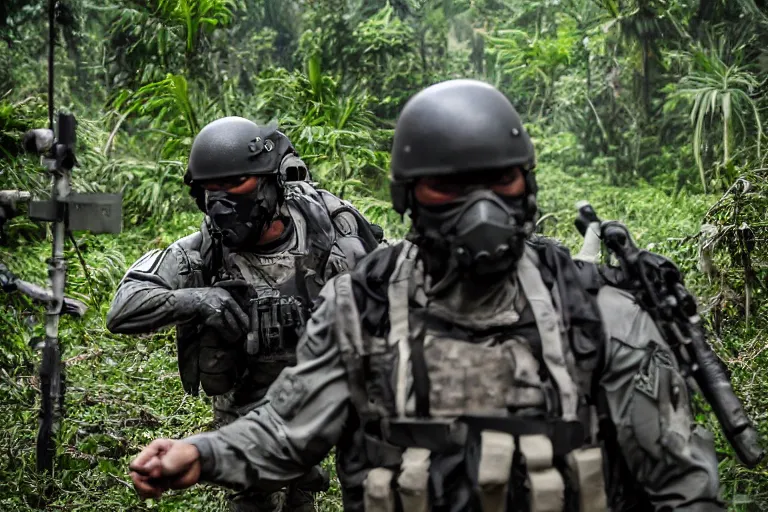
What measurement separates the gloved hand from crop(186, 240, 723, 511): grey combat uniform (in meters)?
1.53

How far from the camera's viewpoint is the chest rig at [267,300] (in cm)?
398

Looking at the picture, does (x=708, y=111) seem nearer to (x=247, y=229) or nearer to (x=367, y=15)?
(x=367, y=15)

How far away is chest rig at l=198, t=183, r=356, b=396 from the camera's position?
3.98 metres

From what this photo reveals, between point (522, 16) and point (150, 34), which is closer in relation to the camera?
point (150, 34)

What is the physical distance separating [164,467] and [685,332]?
1260mm

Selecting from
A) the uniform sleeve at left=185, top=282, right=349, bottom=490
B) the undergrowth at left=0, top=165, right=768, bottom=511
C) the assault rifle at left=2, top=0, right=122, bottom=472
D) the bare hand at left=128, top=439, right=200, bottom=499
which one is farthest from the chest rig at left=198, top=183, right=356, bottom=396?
the bare hand at left=128, top=439, right=200, bottom=499

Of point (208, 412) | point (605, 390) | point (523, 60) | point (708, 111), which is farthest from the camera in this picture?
point (523, 60)

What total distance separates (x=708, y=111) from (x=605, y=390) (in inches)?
284

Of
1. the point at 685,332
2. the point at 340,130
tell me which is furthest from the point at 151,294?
the point at 340,130

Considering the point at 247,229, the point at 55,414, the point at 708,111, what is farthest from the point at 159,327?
the point at 708,111

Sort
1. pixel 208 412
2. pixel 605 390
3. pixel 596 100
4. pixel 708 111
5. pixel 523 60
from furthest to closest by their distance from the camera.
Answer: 1. pixel 523 60
2. pixel 596 100
3. pixel 708 111
4. pixel 208 412
5. pixel 605 390

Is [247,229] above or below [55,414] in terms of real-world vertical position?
above

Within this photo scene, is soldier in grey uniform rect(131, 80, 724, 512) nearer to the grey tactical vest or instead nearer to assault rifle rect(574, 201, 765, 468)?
assault rifle rect(574, 201, 765, 468)

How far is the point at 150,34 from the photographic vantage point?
10453mm
